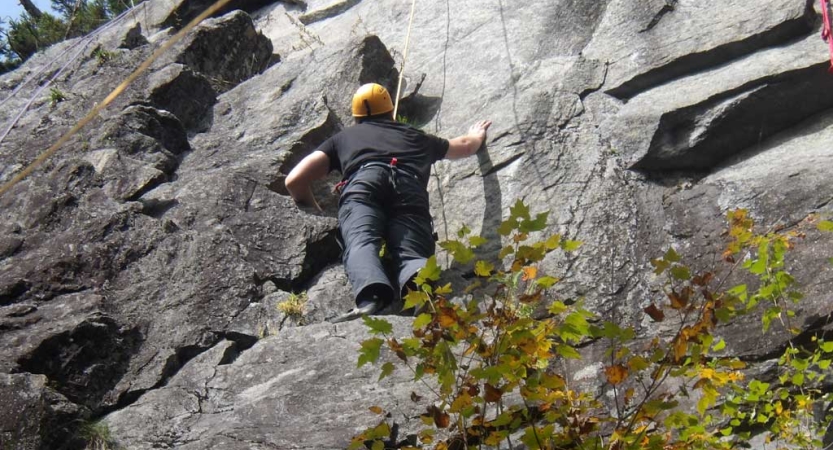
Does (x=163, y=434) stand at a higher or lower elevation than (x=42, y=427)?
lower

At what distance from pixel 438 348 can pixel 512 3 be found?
6.40 metres

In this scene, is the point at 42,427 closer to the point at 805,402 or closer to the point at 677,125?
the point at 805,402

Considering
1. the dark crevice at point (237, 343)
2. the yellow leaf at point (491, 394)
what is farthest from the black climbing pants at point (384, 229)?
the yellow leaf at point (491, 394)

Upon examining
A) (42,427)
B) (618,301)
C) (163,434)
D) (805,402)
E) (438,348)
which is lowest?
(618,301)

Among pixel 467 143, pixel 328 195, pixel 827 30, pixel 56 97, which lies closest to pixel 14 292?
pixel 328 195

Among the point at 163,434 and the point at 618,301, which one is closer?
the point at 163,434

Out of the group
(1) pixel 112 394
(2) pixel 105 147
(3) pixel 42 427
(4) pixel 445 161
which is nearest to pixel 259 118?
(2) pixel 105 147

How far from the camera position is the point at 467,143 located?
282 inches

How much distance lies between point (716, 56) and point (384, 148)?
2623 millimetres

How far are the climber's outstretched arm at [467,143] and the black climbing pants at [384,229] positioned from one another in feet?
2.04

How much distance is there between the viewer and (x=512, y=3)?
903 centimetres

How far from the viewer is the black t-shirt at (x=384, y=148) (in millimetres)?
6676

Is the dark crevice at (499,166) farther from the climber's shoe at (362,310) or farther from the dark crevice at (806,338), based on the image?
the dark crevice at (806,338)

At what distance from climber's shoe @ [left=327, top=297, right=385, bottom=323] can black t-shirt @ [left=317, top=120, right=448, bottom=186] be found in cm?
115
